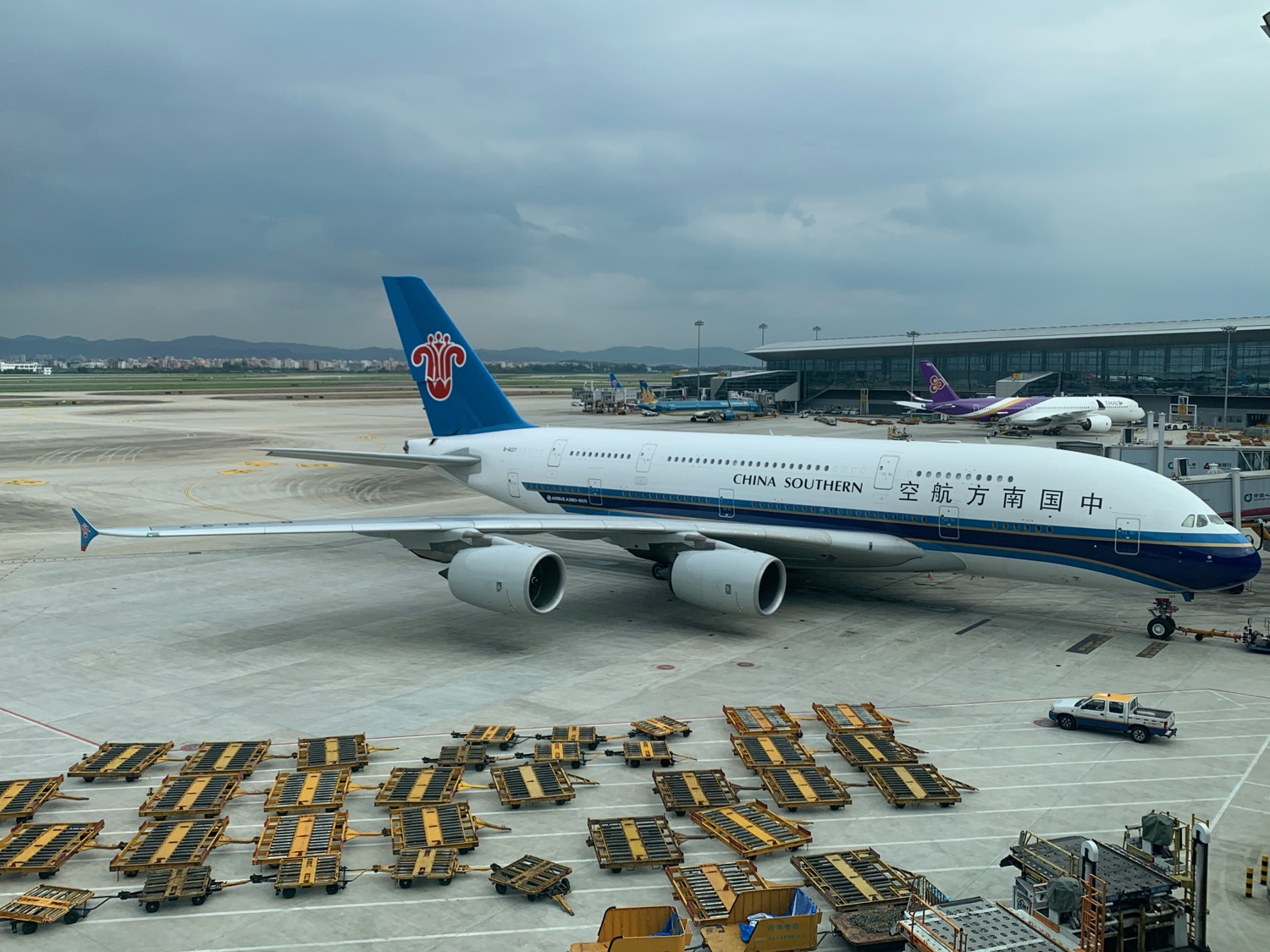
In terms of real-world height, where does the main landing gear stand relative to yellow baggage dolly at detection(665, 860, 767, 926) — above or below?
above

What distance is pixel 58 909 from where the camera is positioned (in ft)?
36.2

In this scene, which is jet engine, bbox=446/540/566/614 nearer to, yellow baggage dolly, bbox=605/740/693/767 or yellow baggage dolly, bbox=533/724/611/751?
yellow baggage dolly, bbox=533/724/611/751

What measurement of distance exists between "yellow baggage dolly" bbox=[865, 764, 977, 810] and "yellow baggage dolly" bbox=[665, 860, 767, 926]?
10.3 ft

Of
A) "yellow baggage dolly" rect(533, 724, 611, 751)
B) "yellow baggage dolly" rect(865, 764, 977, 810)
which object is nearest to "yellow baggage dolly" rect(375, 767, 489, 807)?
"yellow baggage dolly" rect(533, 724, 611, 751)

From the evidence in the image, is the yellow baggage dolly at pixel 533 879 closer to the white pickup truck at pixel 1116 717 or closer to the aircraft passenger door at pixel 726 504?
the white pickup truck at pixel 1116 717

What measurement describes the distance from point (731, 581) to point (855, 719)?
20.1 ft

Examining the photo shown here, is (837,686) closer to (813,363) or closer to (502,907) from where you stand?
(502,907)

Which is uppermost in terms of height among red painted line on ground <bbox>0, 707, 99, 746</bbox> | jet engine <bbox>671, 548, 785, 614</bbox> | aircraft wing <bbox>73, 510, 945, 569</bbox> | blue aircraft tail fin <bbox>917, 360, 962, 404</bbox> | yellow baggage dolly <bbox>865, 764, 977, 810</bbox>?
blue aircraft tail fin <bbox>917, 360, 962, 404</bbox>

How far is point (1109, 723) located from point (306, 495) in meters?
38.0

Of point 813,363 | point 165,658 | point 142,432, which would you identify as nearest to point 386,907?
point 165,658

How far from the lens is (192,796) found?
13984 millimetres

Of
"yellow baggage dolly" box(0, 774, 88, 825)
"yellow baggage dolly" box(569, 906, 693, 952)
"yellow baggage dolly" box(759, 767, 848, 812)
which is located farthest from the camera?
"yellow baggage dolly" box(759, 767, 848, 812)

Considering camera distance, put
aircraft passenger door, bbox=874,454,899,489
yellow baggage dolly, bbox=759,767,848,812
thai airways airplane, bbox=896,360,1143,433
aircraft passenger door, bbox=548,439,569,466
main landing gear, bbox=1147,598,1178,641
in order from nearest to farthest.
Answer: yellow baggage dolly, bbox=759,767,848,812, main landing gear, bbox=1147,598,1178,641, aircraft passenger door, bbox=874,454,899,489, aircraft passenger door, bbox=548,439,569,466, thai airways airplane, bbox=896,360,1143,433

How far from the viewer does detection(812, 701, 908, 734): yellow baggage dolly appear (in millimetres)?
16625
